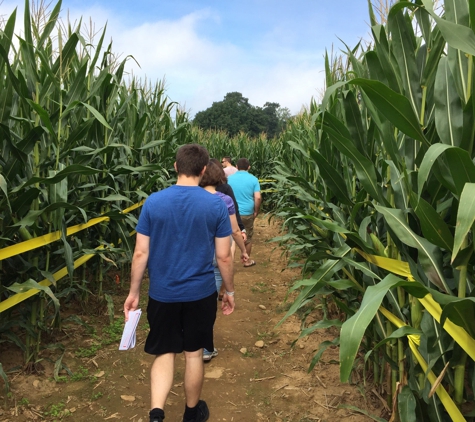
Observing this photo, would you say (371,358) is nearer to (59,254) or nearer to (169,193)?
(169,193)

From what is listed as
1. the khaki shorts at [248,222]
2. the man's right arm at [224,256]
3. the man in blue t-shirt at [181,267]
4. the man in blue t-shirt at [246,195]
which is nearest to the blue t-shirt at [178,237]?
the man in blue t-shirt at [181,267]

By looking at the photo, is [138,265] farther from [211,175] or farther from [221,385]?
[221,385]

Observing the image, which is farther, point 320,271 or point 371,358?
point 371,358

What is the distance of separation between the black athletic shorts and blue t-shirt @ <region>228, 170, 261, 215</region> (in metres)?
4.05

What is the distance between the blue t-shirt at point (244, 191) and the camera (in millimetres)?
6625

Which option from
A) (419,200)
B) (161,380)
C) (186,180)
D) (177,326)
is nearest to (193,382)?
(161,380)

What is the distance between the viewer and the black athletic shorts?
2572 millimetres

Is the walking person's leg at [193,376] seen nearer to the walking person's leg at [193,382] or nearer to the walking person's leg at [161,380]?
the walking person's leg at [193,382]

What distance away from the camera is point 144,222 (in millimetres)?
2553

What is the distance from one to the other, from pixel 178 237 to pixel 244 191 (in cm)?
418

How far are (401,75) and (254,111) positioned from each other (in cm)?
5671

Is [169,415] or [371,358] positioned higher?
→ [371,358]

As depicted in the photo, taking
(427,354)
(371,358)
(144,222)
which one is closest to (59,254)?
(144,222)

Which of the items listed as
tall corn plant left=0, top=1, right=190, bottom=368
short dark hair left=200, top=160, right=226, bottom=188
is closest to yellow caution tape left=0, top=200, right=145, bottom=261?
tall corn plant left=0, top=1, right=190, bottom=368
